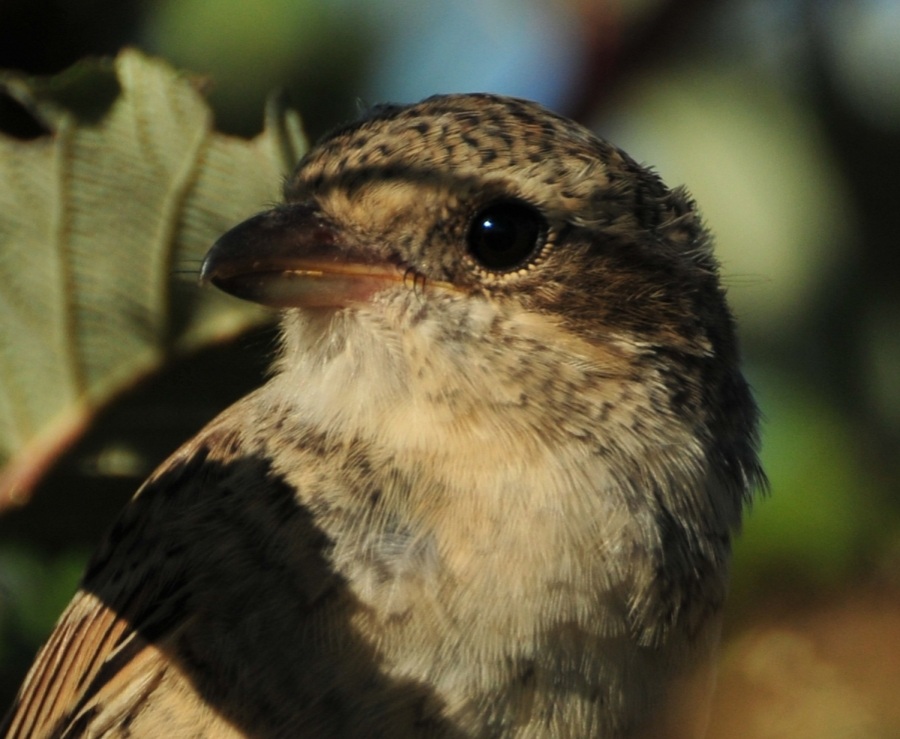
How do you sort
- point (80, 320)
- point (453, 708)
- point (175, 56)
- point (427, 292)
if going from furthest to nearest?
point (175, 56) < point (80, 320) < point (427, 292) < point (453, 708)

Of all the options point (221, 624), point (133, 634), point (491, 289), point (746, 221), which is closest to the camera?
point (221, 624)

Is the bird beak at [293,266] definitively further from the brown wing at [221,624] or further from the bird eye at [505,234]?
the brown wing at [221,624]

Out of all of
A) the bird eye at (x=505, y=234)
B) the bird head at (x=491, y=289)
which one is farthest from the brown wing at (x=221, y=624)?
the bird eye at (x=505, y=234)

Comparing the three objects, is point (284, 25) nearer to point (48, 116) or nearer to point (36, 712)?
point (48, 116)

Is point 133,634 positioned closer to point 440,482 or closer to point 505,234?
point 440,482

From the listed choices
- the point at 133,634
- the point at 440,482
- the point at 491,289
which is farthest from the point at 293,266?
the point at 133,634

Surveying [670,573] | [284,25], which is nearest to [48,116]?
[284,25]

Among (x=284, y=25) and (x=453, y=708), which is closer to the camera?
(x=453, y=708)
